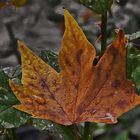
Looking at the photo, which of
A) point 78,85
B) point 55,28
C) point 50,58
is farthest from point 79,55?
point 55,28

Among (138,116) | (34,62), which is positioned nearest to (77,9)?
(138,116)

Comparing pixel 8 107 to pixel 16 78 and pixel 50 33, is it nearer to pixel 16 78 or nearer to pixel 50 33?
pixel 16 78

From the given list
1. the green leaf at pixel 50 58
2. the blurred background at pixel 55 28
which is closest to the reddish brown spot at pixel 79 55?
the green leaf at pixel 50 58

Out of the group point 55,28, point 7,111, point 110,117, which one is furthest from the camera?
point 55,28

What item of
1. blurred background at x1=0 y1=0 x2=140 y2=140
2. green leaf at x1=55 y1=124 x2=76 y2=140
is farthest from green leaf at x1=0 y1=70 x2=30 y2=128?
blurred background at x1=0 y1=0 x2=140 y2=140

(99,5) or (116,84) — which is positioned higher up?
(99,5)

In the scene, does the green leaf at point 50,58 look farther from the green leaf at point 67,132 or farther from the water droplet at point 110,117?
the water droplet at point 110,117

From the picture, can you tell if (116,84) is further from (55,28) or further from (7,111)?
(55,28)
